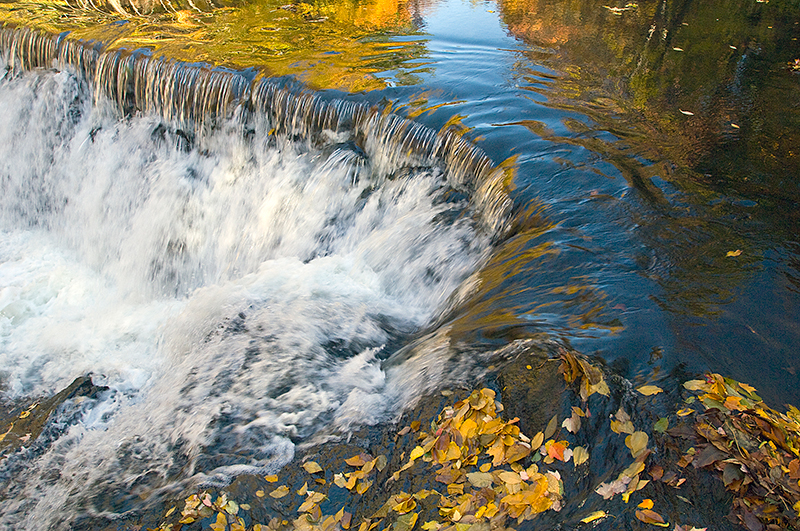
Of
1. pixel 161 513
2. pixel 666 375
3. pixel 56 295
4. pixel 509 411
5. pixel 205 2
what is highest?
pixel 205 2

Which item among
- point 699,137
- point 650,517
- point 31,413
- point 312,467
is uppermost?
point 699,137

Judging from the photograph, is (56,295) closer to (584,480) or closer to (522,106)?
(522,106)

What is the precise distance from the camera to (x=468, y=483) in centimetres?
295

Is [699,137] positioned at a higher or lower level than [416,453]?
higher

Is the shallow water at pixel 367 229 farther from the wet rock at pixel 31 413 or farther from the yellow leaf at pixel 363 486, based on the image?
the yellow leaf at pixel 363 486

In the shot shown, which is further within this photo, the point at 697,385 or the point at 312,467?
the point at 312,467

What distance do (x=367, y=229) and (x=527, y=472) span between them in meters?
4.10

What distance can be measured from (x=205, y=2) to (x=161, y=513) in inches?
463

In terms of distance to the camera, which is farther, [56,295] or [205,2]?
[205,2]

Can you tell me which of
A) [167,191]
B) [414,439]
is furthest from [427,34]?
[414,439]

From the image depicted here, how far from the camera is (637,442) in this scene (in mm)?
2764

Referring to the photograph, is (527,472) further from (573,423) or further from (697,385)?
(697,385)

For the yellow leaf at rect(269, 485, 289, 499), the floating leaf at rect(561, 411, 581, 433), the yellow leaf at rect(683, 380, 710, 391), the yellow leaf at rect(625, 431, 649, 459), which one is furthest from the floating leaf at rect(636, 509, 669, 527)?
the yellow leaf at rect(269, 485, 289, 499)

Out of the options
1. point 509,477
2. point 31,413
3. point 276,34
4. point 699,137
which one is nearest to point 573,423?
point 509,477
